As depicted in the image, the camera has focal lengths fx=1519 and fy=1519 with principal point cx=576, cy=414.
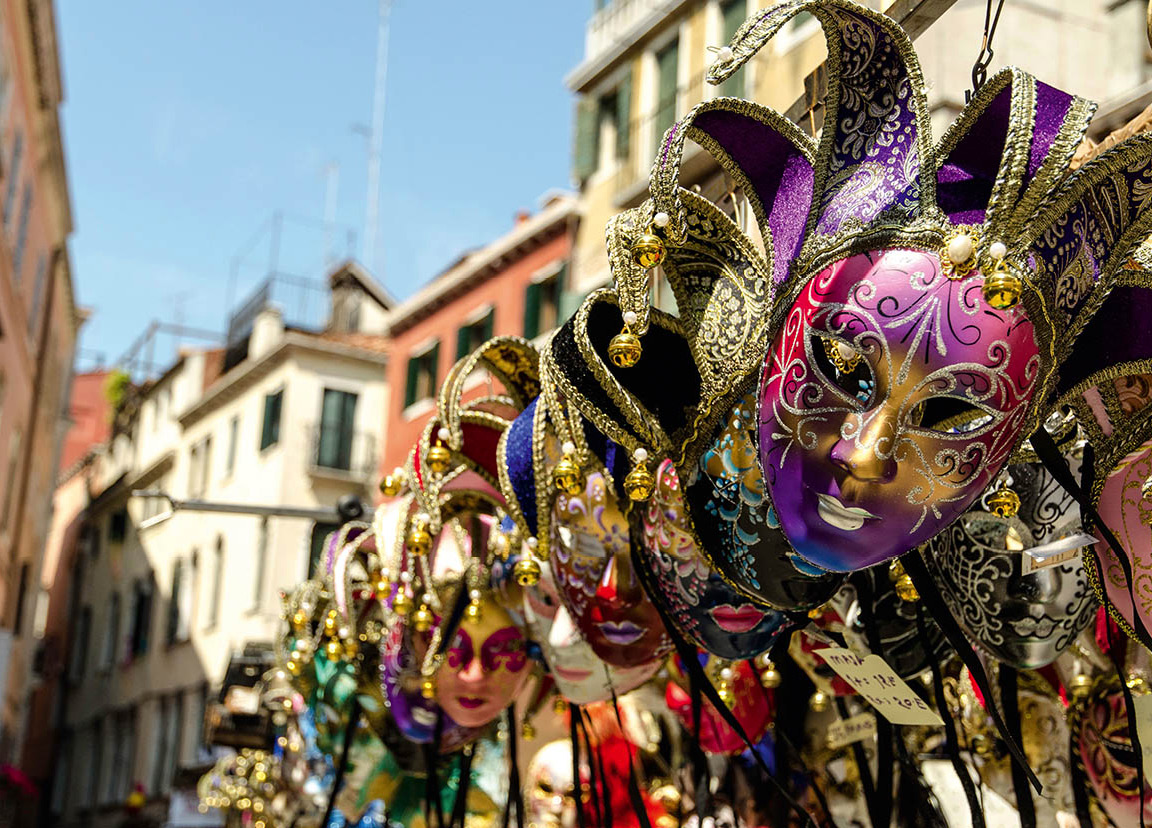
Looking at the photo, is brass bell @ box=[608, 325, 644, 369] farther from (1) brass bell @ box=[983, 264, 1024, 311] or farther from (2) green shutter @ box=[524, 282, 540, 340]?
(2) green shutter @ box=[524, 282, 540, 340]

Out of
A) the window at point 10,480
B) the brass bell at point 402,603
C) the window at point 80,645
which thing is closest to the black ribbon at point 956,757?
the brass bell at point 402,603

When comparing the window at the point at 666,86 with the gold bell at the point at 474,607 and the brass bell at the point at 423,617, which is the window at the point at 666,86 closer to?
the brass bell at the point at 423,617

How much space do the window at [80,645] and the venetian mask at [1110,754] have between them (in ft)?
123

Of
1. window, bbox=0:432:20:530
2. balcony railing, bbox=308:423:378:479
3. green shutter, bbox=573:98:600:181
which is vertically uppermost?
green shutter, bbox=573:98:600:181

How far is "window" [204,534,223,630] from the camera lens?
1187 inches

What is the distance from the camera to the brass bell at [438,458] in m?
4.47

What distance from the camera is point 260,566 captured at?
92.2 ft

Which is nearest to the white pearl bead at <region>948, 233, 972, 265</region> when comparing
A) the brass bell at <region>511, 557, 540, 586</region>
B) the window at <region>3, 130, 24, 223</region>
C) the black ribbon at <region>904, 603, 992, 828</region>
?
the black ribbon at <region>904, 603, 992, 828</region>

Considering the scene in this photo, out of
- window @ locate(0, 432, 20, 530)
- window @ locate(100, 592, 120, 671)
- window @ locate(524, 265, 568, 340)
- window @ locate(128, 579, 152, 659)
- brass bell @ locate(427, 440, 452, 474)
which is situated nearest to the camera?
brass bell @ locate(427, 440, 452, 474)

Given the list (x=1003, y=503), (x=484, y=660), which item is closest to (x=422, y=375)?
(x=484, y=660)

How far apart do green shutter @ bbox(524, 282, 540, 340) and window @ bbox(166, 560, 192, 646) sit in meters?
13.2

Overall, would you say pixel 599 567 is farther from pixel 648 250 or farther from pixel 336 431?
pixel 336 431

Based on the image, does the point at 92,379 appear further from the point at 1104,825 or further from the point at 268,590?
the point at 1104,825

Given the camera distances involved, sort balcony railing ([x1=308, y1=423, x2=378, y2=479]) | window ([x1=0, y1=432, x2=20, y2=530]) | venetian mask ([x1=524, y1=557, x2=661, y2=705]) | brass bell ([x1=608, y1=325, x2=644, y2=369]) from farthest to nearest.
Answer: balcony railing ([x1=308, y1=423, x2=378, y2=479]), window ([x1=0, y1=432, x2=20, y2=530]), venetian mask ([x1=524, y1=557, x2=661, y2=705]), brass bell ([x1=608, y1=325, x2=644, y2=369])
